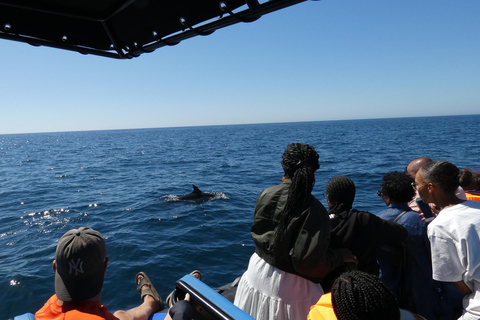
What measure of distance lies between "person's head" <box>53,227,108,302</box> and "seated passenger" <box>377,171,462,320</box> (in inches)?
107

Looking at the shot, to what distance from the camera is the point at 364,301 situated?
161 cm

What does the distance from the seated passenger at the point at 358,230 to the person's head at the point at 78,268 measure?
2.00 m

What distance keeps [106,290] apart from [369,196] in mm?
11191

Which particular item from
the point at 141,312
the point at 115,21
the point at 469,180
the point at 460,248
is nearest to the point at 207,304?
the point at 141,312

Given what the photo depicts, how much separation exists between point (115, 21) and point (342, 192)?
8.75 feet

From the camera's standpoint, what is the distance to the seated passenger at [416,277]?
10.0 ft

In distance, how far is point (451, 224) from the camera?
2328 mm

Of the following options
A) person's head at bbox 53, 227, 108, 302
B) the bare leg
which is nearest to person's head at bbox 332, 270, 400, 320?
person's head at bbox 53, 227, 108, 302

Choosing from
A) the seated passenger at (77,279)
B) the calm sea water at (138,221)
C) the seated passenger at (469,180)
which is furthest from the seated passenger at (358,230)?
the calm sea water at (138,221)

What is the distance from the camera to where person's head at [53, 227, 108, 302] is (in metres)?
2.12

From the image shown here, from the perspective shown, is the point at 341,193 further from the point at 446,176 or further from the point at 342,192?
the point at 446,176

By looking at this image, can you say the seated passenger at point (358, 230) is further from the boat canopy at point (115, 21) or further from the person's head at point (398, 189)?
the boat canopy at point (115, 21)

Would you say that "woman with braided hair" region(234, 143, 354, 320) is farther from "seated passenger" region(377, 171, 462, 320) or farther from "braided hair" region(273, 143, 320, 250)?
"seated passenger" region(377, 171, 462, 320)

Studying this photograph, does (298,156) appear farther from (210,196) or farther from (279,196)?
(210,196)
